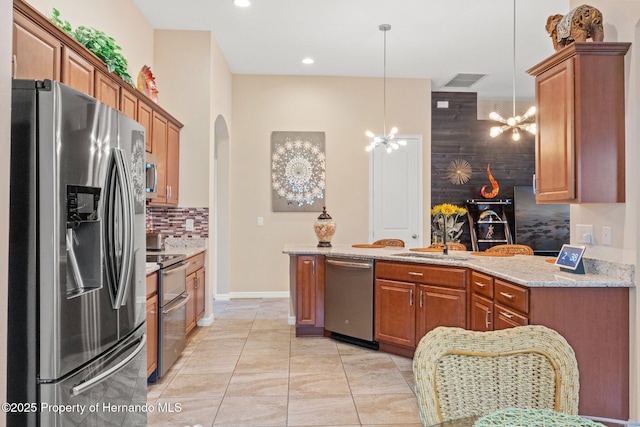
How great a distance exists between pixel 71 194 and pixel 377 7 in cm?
368

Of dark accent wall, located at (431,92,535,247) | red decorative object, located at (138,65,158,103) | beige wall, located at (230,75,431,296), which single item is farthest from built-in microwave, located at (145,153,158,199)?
dark accent wall, located at (431,92,535,247)

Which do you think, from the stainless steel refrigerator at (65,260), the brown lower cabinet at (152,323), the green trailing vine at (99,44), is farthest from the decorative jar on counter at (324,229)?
the stainless steel refrigerator at (65,260)

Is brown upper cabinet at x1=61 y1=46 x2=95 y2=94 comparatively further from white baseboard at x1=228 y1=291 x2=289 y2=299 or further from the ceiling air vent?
the ceiling air vent

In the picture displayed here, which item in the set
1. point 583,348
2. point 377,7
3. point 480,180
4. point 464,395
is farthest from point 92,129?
point 480,180

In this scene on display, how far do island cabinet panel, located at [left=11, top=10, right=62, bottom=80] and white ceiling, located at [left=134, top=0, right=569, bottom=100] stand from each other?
2.20 metres

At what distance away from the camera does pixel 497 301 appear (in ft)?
9.23

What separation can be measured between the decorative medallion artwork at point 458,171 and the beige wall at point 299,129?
0.95 m

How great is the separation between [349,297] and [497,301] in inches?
61.4

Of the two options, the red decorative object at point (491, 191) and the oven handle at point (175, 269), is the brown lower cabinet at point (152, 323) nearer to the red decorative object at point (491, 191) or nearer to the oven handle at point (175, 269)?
the oven handle at point (175, 269)

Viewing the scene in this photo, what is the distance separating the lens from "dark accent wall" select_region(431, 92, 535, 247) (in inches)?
288

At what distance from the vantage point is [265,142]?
6395 mm

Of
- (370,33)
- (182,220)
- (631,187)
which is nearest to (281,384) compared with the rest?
(182,220)

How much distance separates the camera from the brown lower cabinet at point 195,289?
4.11 metres

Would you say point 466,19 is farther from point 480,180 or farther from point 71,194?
point 71,194
